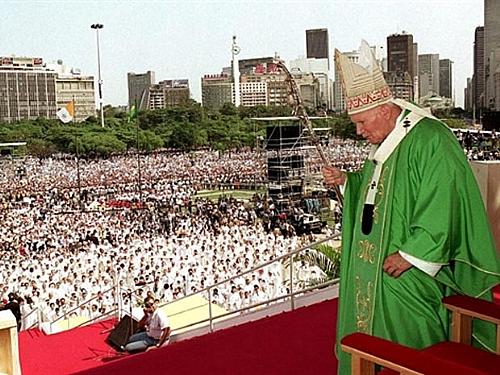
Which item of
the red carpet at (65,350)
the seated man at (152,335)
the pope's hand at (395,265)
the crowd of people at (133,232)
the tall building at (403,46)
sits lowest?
the crowd of people at (133,232)

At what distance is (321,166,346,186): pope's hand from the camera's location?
1653 millimetres

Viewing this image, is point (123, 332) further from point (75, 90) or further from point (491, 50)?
point (75, 90)

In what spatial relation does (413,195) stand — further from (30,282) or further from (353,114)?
(30,282)

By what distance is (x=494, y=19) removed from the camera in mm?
10930

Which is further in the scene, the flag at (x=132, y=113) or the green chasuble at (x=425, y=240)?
the flag at (x=132, y=113)

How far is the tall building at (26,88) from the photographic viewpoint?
22.3 meters

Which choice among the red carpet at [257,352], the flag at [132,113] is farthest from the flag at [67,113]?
the red carpet at [257,352]

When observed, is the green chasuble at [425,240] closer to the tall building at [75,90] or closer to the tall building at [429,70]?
the tall building at [429,70]

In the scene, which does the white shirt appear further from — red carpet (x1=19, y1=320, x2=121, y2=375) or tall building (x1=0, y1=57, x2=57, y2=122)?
tall building (x1=0, y1=57, x2=57, y2=122)

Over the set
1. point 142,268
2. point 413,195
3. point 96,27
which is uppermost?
point 96,27

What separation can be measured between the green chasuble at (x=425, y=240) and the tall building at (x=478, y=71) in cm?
975

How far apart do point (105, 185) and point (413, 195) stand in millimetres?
20062

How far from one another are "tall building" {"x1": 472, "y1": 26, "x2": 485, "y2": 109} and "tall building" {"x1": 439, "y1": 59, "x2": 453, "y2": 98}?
1.47 feet

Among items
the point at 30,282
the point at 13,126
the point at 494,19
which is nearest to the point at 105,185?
the point at 13,126
